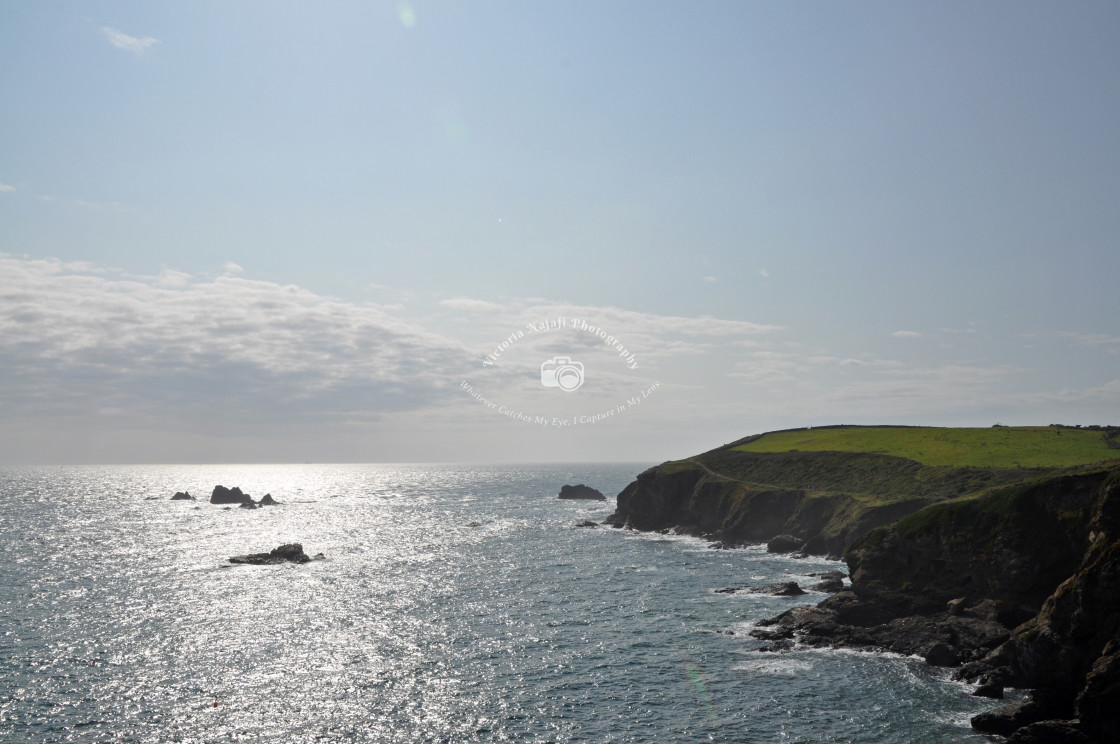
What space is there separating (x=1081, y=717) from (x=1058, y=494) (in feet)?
73.6

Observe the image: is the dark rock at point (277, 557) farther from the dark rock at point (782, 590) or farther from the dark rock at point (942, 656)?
the dark rock at point (942, 656)

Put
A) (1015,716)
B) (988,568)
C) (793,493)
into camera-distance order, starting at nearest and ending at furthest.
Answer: (1015,716) → (988,568) → (793,493)

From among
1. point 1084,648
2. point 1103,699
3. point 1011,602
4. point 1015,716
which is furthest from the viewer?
point 1011,602

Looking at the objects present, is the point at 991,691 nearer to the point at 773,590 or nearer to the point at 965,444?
the point at 773,590

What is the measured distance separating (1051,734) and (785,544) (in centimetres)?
6774

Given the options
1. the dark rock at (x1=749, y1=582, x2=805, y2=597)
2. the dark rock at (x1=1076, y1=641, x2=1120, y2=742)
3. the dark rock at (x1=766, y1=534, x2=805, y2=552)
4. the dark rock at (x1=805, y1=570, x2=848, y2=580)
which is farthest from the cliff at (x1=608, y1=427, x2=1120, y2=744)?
the dark rock at (x1=805, y1=570, x2=848, y2=580)

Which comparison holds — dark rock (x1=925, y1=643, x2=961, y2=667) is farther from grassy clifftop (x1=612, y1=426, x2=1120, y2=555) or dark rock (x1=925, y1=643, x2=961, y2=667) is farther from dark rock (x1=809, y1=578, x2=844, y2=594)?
grassy clifftop (x1=612, y1=426, x2=1120, y2=555)

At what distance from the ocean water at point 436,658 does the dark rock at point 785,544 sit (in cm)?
211

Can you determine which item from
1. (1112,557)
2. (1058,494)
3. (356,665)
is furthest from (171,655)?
(1058,494)

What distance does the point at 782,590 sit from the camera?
75.6 metres

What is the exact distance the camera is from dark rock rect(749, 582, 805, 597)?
74812 mm

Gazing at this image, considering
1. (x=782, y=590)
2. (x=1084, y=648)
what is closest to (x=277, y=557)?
(x=782, y=590)

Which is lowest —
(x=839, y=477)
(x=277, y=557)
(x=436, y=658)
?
(x=277, y=557)

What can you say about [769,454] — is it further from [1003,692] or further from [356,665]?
[356,665]
